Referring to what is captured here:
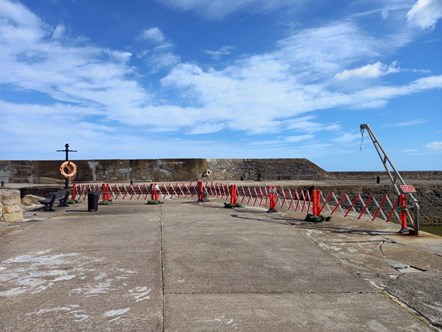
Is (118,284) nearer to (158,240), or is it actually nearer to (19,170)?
(158,240)

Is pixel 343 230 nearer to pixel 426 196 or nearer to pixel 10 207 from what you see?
pixel 10 207

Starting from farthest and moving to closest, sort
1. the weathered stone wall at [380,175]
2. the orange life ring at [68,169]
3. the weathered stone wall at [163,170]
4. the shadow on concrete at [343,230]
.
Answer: the weathered stone wall at [380,175]
the weathered stone wall at [163,170]
the orange life ring at [68,169]
the shadow on concrete at [343,230]

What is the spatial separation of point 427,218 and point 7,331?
29169 millimetres

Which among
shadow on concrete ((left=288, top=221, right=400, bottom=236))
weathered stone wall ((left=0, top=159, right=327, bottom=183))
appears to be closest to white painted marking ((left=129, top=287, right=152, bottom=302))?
shadow on concrete ((left=288, top=221, right=400, bottom=236))

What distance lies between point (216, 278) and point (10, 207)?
7.93 metres

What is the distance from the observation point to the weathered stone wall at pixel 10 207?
10812 millimetres

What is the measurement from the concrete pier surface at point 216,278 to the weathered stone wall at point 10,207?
0.86m

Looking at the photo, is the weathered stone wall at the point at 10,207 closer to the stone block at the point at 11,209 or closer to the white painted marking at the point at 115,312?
the stone block at the point at 11,209

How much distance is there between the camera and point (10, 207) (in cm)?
1099

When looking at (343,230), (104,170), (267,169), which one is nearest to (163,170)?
(104,170)

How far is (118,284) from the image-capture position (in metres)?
5.42

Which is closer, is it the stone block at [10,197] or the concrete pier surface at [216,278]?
the concrete pier surface at [216,278]

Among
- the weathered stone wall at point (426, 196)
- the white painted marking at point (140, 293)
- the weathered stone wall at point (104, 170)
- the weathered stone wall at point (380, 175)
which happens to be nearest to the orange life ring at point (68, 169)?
the weathered stone wall at point (104, 170)

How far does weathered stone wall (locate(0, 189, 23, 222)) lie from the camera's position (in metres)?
10.8
